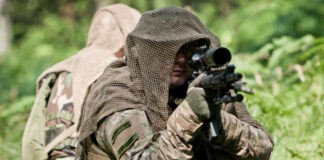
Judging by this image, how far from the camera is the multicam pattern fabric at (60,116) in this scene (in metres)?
3.88

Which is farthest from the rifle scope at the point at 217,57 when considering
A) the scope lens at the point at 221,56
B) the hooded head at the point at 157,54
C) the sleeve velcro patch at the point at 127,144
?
the sleeve velcro patch at the point at 127,144

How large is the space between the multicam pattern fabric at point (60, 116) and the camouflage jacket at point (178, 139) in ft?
2.75

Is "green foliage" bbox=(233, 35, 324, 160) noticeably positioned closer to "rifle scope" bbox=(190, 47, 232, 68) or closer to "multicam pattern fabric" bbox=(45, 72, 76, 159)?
"multicam pattern fabric" bbox=(45, 72, 76, 159)

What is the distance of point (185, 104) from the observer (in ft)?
8.27

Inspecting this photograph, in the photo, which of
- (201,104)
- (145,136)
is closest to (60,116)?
(145,136)

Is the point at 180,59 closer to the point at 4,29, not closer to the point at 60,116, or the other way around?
the point at 60,116

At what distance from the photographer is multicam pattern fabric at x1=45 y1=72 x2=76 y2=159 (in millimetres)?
3885

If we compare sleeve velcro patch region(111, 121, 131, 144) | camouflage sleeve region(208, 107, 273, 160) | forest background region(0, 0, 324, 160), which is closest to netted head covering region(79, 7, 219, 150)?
sleeve velcro patch region(111, 121, 131, 144)

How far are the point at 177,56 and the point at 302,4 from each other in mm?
6179

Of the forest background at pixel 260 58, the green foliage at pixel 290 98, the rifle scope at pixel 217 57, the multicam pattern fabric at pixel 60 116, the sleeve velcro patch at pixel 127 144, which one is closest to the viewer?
the rifle scope at pixel 217 57

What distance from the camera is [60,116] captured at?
4039 mm

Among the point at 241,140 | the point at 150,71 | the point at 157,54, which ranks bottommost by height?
the point at 241,140

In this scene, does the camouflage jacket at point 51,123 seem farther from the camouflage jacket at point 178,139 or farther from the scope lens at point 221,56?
the scope lens at point 221,56

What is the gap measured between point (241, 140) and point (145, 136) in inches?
24.2
